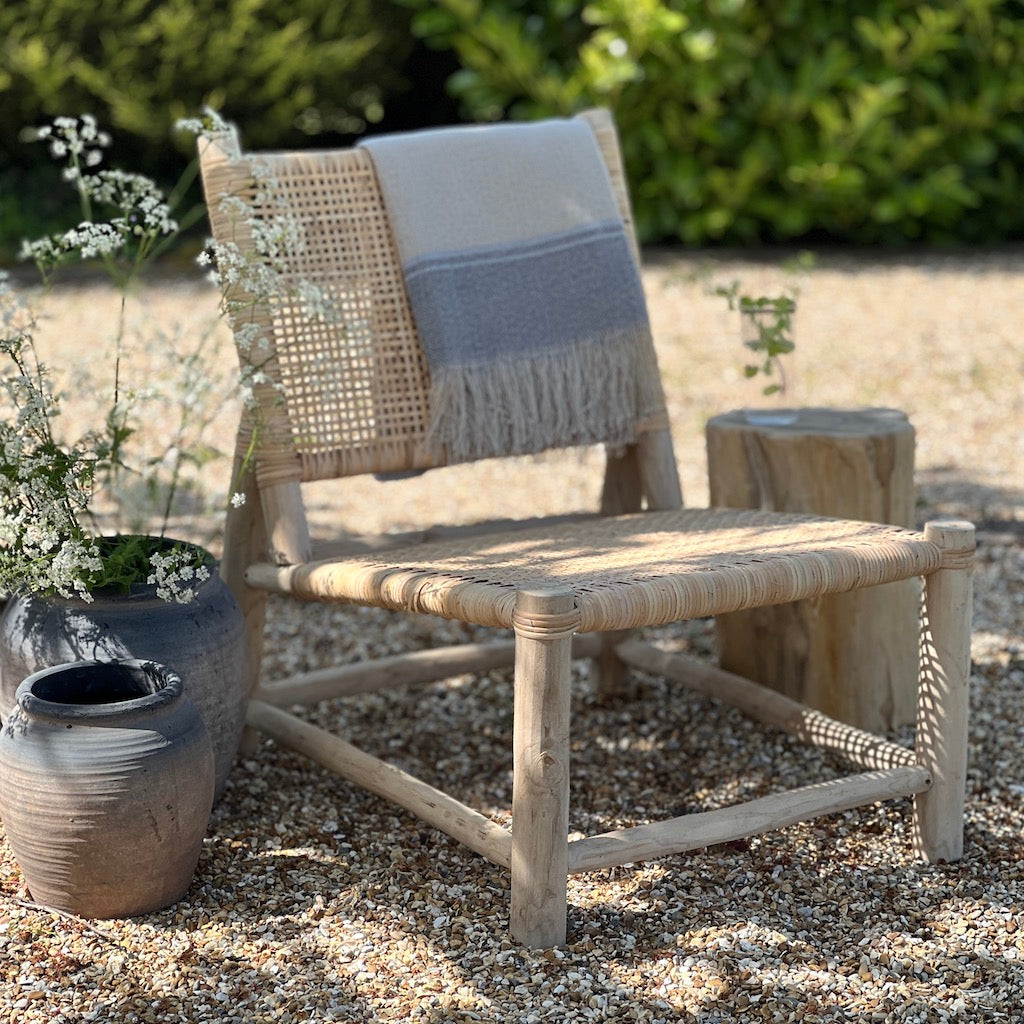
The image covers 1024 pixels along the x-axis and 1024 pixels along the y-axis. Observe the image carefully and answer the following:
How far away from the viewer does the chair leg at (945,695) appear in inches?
78.7

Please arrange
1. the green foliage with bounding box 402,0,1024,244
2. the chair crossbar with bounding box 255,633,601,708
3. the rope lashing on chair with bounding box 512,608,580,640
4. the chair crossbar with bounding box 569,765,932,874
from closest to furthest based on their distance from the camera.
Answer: the rope lashing on chair with bounding box 512,608,580,640 → the chair crossbar with bounding box 569,765,932,874 → the chair crossbar with bounding box 255,633,601,708 → the green foliage with bounding box 402,0,1024,244

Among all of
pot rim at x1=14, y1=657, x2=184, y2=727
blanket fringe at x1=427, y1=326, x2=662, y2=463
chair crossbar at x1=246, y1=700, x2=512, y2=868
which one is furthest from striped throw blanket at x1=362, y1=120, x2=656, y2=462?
pot rim at x1=14, y1=657, x2=184, y2=727

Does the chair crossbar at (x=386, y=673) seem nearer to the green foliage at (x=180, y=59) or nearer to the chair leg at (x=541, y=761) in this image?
the chair leg at (x=541, y=761)

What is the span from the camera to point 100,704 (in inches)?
72.7

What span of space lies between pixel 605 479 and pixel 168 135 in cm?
441

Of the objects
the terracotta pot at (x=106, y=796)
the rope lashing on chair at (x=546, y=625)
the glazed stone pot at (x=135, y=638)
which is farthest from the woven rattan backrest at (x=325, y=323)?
the rope lashing on chair at (x=546, y=625)

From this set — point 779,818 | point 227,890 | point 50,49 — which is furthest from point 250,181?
point 50,49

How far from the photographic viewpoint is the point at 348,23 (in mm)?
6547

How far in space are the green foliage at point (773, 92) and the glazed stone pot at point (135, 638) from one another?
173 inches

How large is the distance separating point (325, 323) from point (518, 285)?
31 cm

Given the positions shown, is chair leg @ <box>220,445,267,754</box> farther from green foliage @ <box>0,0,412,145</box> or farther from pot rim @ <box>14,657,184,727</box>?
green foliage @ <box>0,0,412,145</box>

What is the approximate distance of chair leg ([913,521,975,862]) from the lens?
2000 millimetres

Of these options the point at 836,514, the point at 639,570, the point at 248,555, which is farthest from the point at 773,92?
the point at 639,570

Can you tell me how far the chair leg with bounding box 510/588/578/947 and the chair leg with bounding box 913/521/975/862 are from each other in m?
0.57
